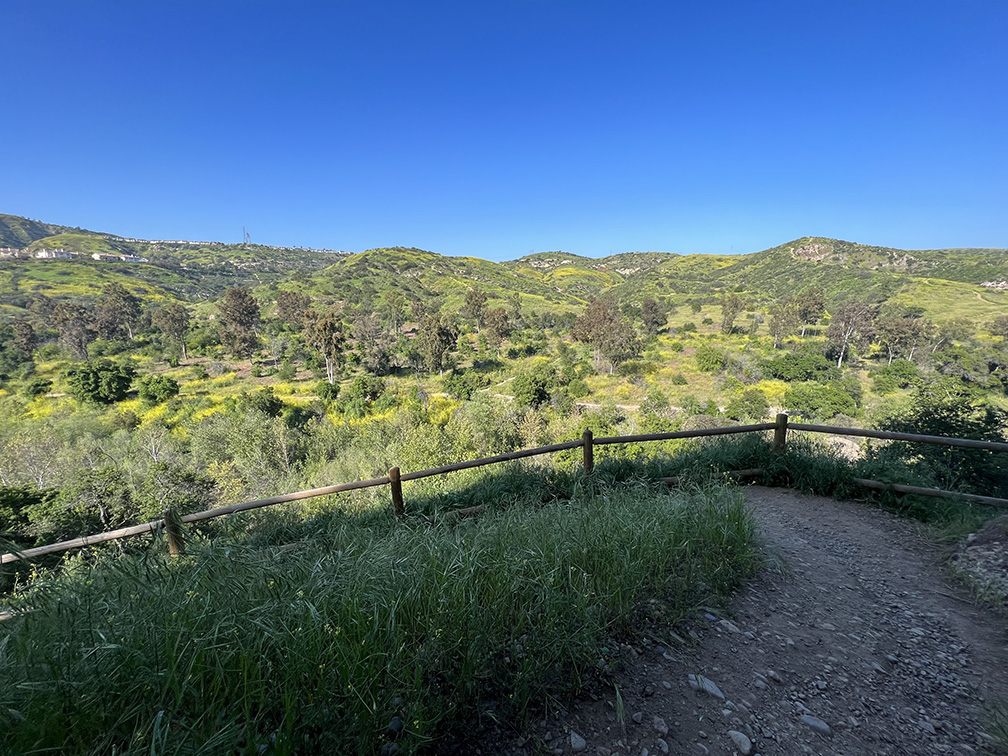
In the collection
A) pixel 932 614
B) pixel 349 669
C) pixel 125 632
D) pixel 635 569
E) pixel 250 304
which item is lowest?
pixel 932 614

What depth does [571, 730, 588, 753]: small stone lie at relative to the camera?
1.64m

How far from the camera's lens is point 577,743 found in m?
1.65

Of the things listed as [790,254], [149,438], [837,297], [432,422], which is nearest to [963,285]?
[837,297]

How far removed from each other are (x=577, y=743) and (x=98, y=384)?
38.3m

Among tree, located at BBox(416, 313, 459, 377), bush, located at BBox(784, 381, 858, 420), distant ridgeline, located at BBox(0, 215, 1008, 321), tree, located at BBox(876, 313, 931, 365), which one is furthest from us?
distant ridgeline, located at BBox(0, 215, 1008, 321)

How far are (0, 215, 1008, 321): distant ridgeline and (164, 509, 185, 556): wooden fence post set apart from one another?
6907 centimetres

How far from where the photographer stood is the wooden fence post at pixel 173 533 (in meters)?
3.01

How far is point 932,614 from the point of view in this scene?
272cm

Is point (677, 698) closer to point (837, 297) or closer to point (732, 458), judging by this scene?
point (732, 458)

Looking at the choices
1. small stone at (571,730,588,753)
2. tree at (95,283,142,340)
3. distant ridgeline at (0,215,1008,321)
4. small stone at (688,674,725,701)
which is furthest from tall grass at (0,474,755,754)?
distant ridgeline at (0,215,1008,321)

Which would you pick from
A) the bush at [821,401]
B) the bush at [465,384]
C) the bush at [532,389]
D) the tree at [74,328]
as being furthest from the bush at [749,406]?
the tree at [74,328]

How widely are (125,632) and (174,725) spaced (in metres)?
0.49

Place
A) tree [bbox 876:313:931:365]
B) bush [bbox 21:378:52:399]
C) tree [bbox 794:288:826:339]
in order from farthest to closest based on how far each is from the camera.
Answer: tree [bbox 794:288:826:339] < tree [bbox 876:313:931:365] < bush [bbox 21:378:52:399]

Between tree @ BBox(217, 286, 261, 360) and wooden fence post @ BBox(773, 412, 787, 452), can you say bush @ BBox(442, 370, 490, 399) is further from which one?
wooden fence post @ BBox(773, 412, 787, 452)
